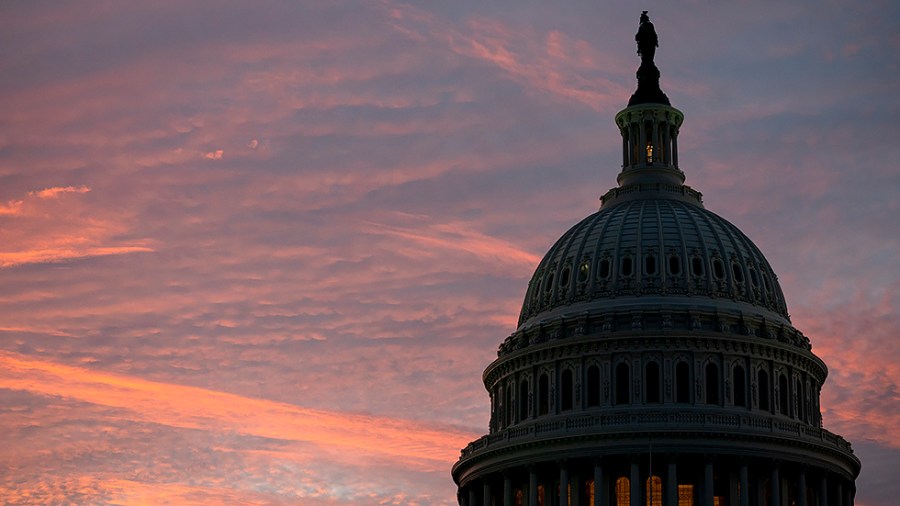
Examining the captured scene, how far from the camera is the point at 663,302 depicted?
14612 cm

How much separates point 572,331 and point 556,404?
5.99 m

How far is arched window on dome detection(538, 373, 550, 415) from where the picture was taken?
146 meters

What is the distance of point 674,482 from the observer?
135625mm

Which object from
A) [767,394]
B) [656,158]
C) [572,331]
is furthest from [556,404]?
[656,158]

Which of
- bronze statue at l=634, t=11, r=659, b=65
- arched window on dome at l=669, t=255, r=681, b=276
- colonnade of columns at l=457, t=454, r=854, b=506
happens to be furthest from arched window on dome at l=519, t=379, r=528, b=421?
bronze statue at l=634, t=11, r=659, b=65

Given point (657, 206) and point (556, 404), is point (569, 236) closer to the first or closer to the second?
point (657, 206)

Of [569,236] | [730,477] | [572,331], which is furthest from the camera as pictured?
A: [569,236]

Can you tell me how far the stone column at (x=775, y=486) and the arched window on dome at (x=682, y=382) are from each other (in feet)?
26.3

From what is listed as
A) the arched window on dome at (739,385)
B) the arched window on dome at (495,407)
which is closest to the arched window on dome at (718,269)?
the arched window on dome at (739,385)

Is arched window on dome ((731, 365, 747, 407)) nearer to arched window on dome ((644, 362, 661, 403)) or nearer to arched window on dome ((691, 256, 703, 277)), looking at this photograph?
arched window on dome ((644, 362, 661, 403))

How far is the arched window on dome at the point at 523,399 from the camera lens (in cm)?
14775

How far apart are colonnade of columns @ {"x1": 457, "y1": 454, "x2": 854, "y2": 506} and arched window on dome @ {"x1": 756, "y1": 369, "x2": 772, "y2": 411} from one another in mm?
5664

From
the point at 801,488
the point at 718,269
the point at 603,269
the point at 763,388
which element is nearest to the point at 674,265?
the point at 718,269

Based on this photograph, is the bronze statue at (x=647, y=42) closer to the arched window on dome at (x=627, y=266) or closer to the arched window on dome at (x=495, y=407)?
the arched window on dome at (x=627, y=266)
